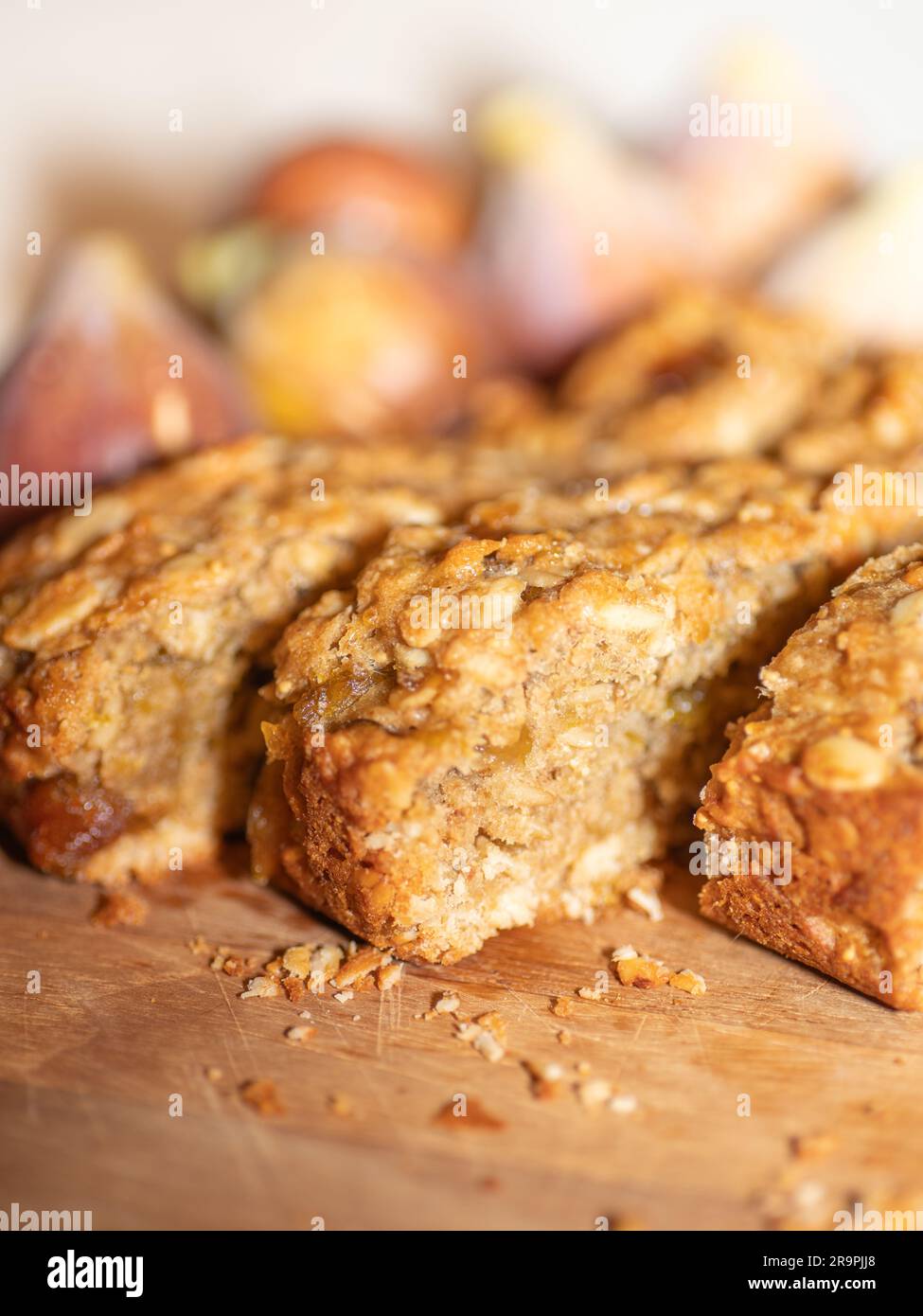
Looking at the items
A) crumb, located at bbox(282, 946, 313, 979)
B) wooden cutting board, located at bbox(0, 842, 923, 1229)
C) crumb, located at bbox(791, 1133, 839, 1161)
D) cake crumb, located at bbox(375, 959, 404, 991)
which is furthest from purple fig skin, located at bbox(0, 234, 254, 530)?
crumb, located at bbox(791, 1133, 839, 1161)

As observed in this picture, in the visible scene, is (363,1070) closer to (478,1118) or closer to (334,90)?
(478,1118)

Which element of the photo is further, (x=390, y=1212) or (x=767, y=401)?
(x=767, y=401)

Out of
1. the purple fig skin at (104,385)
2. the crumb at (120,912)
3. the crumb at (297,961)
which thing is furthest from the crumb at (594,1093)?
the purple fig skin at (104,385)

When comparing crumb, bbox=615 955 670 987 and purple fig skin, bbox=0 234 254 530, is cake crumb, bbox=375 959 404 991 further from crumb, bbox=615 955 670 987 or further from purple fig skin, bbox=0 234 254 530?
purple fig skin, bbox=0 234 254 530

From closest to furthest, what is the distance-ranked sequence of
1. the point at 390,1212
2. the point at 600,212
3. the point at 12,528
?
the point at 390,1212
the point at 12,528
the point at 600,212

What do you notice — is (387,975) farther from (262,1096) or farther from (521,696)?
(521,696)

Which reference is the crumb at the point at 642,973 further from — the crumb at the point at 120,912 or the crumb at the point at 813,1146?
the crumb at the point at 120,912

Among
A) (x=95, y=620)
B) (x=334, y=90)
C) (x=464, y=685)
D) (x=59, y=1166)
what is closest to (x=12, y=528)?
(x=95, y=620)
